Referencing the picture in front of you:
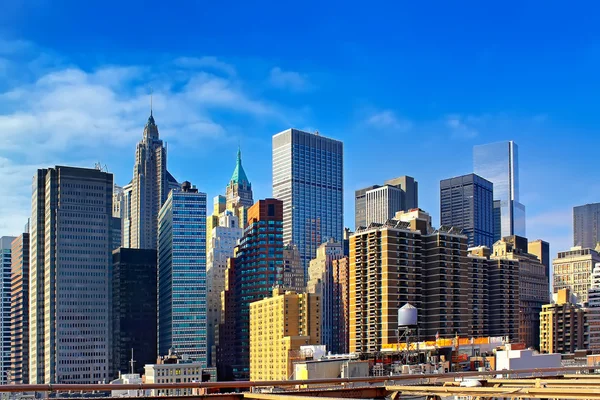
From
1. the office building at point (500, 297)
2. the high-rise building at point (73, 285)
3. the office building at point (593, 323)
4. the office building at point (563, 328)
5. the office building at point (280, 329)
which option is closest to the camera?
the office building at point (280, 329)

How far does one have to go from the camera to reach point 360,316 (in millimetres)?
144500

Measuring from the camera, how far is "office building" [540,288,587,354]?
18225 cm

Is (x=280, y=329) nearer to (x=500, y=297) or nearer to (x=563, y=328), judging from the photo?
(x=500, y=297)

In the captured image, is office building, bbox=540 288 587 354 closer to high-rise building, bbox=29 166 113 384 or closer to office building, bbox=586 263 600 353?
office building, bbox=586 263 600 353

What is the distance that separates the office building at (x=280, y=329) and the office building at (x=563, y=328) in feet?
172

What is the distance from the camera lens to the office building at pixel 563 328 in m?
182

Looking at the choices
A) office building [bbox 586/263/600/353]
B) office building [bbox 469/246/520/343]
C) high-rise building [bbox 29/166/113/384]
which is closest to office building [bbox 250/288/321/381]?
office building [bbox 469/246/520/343]

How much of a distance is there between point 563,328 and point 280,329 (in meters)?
64.2

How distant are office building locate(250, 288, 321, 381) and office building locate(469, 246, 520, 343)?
34692 mm

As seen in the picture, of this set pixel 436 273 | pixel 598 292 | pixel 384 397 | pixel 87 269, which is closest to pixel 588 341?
pixel 598 292

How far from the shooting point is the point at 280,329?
6777 inches

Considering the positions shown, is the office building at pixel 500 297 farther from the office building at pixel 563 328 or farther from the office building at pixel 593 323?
the office building at pixel 593 323

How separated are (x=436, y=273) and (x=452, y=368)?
5171 centimetres

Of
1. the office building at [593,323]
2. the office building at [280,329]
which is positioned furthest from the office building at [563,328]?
the office building at [280,329]
